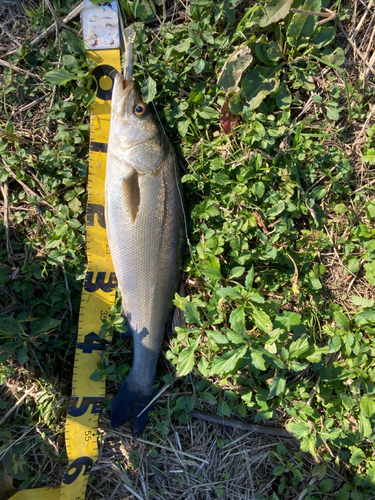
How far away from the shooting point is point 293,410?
296 centimetres

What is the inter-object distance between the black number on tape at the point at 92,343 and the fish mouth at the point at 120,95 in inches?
84.1

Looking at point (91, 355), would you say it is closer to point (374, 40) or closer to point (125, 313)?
point (125, 313)

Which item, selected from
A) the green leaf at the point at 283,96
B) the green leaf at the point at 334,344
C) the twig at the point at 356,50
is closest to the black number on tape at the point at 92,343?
the green leaf at the point at 334,344

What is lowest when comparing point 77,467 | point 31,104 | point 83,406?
point 77,467

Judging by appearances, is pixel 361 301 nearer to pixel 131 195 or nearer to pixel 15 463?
pixel 131 195

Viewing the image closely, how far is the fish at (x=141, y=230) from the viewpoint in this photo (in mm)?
2934

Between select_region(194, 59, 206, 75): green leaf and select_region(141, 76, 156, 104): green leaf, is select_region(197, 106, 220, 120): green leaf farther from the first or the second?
select_region(141, 76, 156, 104): green leaf

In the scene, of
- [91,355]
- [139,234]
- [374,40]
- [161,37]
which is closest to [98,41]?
[161,37]

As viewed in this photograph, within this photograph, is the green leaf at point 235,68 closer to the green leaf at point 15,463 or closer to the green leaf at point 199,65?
the green leaf at point 199,65

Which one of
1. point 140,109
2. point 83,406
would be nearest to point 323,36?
point 140,109

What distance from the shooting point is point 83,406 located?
305 cm

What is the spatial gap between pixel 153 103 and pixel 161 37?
67cm

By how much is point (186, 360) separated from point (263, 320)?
29.1 inches

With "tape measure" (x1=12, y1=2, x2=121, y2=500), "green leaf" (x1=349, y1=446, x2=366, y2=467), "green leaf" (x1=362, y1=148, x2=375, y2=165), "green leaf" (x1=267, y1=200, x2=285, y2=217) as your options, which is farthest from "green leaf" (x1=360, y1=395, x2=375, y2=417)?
"tape measure" (x1=12, y1=2, x2=121, y2=500)
